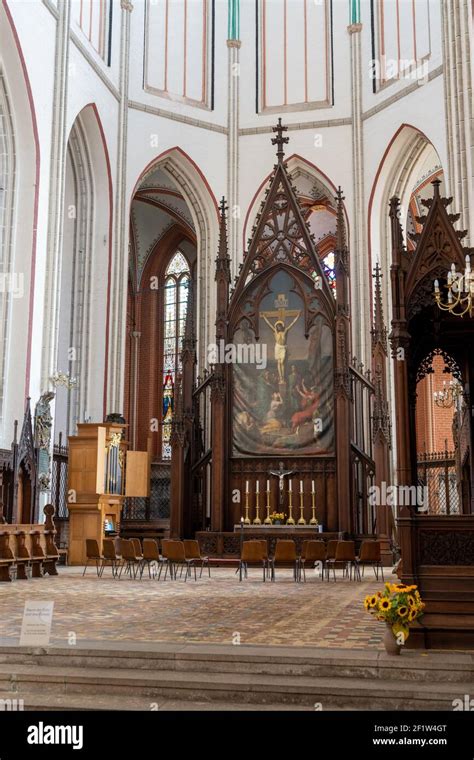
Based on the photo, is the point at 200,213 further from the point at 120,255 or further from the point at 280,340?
the point at 280,340

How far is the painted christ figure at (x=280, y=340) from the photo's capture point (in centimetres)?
1931

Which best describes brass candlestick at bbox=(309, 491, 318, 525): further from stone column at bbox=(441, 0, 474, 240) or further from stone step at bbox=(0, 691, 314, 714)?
stone step at bbox=(0, 691, 314, 714)

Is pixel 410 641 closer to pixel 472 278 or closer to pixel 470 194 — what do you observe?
pixel 472 278

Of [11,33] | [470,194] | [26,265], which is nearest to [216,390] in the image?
[26,265]

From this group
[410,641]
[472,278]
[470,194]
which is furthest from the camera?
[470,194]

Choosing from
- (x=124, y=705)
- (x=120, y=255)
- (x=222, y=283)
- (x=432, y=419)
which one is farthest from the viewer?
(x=432, y=419)

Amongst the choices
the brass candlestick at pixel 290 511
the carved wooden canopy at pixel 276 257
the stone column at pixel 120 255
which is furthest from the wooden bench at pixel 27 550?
the stone column at pixel 120 255

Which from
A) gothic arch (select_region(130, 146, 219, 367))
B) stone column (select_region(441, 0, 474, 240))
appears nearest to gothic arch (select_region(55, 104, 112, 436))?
gothic arch (select_region(130, 146, 219, 367))

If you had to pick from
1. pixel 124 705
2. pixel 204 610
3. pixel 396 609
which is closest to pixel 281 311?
pixel 204 610

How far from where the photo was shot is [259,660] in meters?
6.41

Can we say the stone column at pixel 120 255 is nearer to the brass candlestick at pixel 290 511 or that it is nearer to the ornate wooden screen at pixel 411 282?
the brass candlestick at pixel 290 511

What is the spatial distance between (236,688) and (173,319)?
82.7 feet
